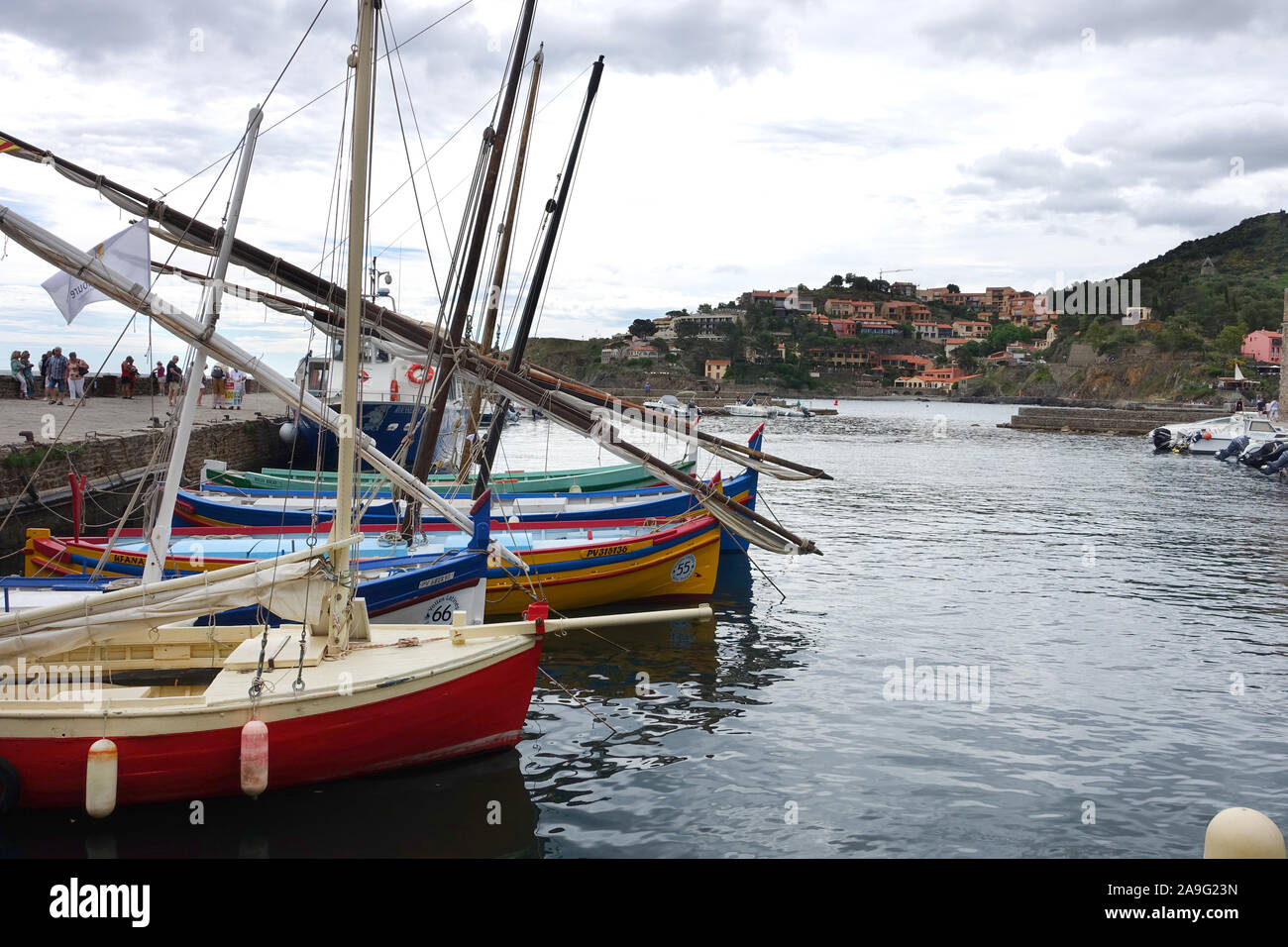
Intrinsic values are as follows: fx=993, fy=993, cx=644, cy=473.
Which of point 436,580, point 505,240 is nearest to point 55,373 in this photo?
point 505,240

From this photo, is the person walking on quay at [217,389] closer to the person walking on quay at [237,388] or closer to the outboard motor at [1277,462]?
the person walking on quay at [237,388]

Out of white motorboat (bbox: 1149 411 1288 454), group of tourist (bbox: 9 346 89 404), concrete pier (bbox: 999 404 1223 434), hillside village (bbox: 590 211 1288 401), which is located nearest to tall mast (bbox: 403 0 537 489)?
group of tourist (bbox: 9 346 89 404)

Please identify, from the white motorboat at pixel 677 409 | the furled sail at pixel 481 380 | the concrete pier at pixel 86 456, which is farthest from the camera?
the white motorboat at pixel 677 409

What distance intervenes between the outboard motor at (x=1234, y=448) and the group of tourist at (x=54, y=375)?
181 ft

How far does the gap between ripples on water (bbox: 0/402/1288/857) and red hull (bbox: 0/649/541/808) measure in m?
0.28

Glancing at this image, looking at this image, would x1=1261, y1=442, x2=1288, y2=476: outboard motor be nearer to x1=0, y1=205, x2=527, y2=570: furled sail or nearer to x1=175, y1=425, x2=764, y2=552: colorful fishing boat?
x1=175, y1=425, x2=764, y2=552: colorful fishing boat

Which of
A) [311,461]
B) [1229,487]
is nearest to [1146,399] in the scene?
[1229,487]

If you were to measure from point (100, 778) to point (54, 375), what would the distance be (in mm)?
28094

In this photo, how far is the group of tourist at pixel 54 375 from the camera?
103 feet

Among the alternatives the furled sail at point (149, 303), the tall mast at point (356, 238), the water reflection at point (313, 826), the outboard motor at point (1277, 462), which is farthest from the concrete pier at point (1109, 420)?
the tall mast at point (356, 238)

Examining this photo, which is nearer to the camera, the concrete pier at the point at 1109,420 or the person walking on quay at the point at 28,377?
the person walking on quay at the point at 28,377

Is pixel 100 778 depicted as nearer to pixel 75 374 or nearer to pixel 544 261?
pixel 544 261
